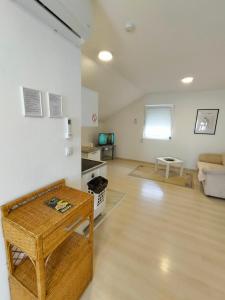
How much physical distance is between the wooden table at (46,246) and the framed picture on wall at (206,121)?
422cm

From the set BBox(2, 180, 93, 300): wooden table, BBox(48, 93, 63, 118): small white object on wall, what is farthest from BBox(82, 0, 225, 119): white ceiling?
BBox(2, 180, 93, 300): wooden table

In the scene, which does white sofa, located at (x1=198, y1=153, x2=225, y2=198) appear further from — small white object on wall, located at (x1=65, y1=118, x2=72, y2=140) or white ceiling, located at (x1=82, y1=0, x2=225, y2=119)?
small white object on wall, located at (x1=65, y1=118, x2=72, y2=140)

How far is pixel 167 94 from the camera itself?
14.8 ft

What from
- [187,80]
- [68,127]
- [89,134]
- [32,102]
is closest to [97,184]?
[68,127]

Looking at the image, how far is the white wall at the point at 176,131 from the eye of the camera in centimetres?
406

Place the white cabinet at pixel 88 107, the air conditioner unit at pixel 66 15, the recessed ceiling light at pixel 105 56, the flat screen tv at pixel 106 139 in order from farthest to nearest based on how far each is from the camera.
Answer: the flat screen tv at pixel 106 139
the recessed ceiling light at pixel 105 56
the white cabinet at pixel 88 107
the air conditioner unit at pixel 66 15

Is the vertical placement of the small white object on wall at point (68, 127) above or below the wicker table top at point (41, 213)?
above

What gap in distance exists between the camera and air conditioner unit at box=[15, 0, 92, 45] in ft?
2.99

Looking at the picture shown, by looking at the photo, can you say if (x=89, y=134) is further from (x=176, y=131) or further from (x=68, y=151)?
(x=68, y=151)

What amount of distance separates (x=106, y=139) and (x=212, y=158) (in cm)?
325

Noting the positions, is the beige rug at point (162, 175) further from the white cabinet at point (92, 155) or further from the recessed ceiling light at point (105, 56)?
the recessed ceiling light at point (105, 56)

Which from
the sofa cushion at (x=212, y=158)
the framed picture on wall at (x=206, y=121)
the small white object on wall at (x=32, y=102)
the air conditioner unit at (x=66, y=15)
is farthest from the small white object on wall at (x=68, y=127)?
the framed picture on wall at (x=206, y=121)

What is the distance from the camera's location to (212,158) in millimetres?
3912

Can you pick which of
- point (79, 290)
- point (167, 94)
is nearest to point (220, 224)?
point (79, 290)
